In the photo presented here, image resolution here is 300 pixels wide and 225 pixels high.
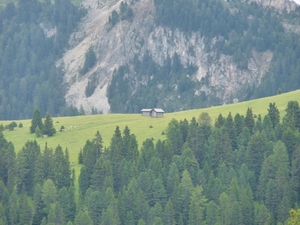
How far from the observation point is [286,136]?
7618 inches

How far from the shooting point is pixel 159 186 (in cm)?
18388

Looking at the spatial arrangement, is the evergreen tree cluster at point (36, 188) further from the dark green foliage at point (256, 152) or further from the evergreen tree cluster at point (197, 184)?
the dark green foliage at point (256, 152)

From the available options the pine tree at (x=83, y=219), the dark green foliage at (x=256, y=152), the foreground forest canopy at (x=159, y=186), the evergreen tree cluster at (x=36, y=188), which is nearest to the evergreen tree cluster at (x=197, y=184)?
the dark green foliage at (x=256, y=152)

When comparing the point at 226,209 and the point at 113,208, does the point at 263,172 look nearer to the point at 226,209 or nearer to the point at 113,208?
the point at 226,209

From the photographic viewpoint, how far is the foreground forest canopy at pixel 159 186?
570ft

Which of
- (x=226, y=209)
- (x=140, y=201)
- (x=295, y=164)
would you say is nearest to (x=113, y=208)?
(x=140, y=201)

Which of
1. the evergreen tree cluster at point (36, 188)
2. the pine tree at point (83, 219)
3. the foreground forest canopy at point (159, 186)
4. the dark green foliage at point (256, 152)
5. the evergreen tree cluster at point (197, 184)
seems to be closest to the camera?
the pine tree at point (83, 219)

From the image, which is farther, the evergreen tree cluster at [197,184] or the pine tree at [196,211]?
the pine tree at [196,211]

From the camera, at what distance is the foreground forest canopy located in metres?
174

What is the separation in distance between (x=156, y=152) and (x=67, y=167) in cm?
1866

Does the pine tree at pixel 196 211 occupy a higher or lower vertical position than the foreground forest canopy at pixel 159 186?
lower

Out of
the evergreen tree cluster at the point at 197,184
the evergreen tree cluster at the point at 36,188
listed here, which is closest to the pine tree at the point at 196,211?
the evergreen tree cluster at the point at 197,184

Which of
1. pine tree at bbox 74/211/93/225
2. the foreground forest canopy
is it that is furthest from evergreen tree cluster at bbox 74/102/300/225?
Answer: pine tree at bbox 74/211/93/225

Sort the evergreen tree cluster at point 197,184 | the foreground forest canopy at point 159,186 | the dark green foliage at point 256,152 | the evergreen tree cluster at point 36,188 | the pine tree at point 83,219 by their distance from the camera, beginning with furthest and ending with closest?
1. the dark green foliage at point 256,152
2. the evergreen tree cluster at point 36,188
3. the foreground forest canopy at point 159,186
4. the evergreen tree cluster at point 197,184
5. the pine tree at point 83,219
